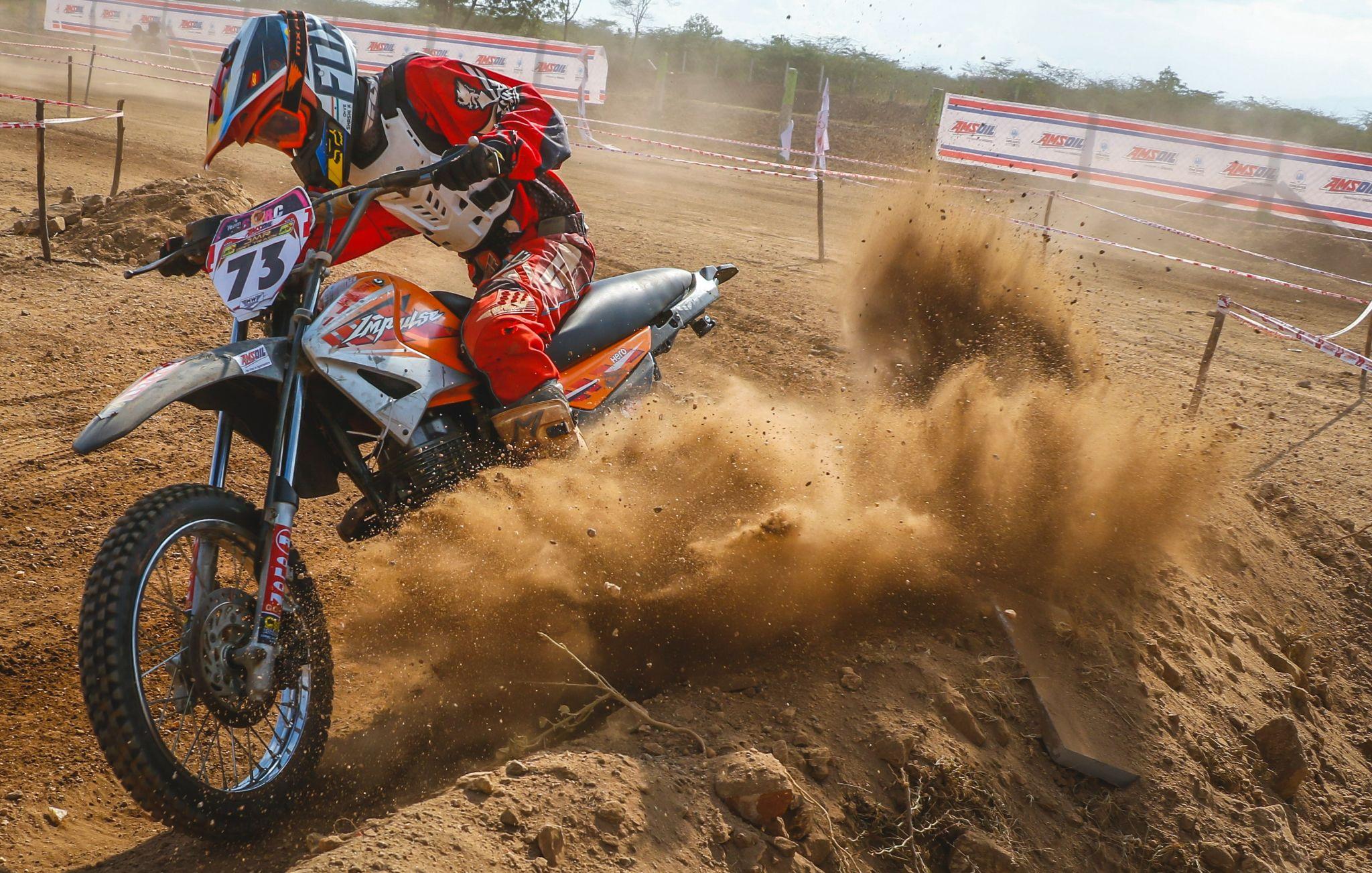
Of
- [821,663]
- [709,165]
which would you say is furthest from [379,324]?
[709,165]

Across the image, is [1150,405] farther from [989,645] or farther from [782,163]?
[782,163]

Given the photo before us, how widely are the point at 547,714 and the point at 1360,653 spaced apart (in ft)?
13.6

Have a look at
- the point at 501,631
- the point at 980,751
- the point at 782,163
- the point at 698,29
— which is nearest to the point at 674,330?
the point at 501,631

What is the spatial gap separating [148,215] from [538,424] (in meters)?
6.21

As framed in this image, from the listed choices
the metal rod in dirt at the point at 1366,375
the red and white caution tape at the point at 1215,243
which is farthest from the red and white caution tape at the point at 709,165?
the metal rod in dirt at the point at 1366,375

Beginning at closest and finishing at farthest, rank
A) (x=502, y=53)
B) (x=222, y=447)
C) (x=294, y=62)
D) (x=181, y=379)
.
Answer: (x=181, y=379), (x=222, y=447), (x=294, y=62), (x=502, y=53)

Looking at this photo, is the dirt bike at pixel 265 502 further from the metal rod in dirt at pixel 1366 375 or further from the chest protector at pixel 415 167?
the metal rod in dirt at pixel 1366 375

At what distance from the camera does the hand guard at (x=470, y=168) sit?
296 cm

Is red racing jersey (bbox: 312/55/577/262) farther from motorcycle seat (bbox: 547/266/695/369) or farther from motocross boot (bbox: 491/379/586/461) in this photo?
motocross boot (bbox: 491/379/586/461)

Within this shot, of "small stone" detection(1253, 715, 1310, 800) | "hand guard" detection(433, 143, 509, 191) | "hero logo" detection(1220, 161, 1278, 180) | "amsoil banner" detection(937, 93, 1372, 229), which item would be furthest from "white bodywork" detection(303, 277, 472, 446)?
"hero logo" detection(1220, 161, 1278, 180)

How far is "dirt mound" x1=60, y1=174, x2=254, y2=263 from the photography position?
7.46 metres

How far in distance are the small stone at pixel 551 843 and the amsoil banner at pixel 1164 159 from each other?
17.1 meters

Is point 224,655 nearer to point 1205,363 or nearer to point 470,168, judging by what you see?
point 470,168

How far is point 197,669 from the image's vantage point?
2.41 meters
